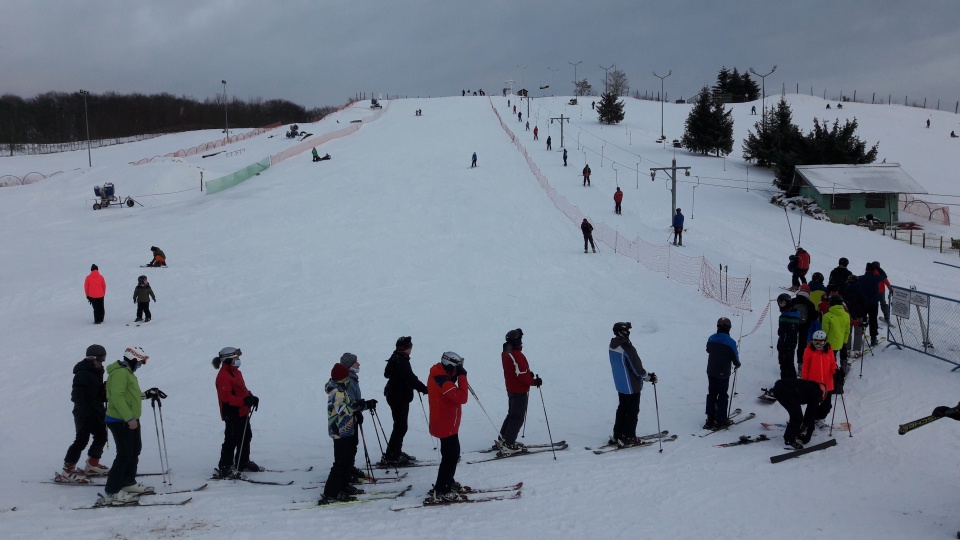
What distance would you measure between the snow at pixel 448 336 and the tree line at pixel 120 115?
73735 millimetres

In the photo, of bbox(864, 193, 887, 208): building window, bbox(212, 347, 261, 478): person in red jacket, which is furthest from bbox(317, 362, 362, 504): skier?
bbox(864, 193, 887, 208): building window

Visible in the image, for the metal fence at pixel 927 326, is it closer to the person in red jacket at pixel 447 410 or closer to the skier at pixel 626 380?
the skier at pixel 626 380

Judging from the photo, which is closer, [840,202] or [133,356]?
[133,356]

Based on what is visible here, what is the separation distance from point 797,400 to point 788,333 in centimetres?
190

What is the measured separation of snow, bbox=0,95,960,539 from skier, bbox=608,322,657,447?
28cm

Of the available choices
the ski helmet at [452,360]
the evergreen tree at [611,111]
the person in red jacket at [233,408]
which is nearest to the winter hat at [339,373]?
the ski helmet at [452,360]

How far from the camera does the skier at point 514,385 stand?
8383 millimetres

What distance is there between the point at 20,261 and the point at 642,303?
2126 cm

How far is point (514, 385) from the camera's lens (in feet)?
27.7

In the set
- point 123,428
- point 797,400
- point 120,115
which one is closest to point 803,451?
point 797,400

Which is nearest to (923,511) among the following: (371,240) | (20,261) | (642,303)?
(642,303)

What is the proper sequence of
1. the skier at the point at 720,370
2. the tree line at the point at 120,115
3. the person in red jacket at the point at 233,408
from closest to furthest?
the person in red jacket at the point at 233,408 → the skier at the point at 720,370 → the tree line at the point at 120,115

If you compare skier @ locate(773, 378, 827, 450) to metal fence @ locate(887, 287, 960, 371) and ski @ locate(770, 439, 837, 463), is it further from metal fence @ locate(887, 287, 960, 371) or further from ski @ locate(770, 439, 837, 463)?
metal fence @ locate(887, 287, 960, 371)

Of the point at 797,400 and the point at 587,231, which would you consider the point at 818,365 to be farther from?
the point at 587,231
